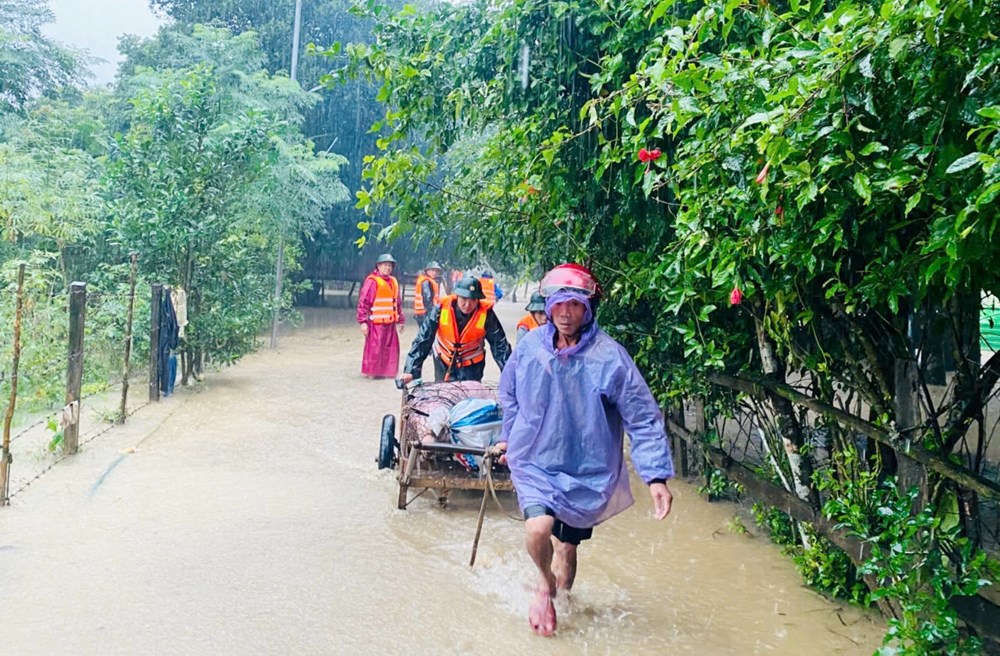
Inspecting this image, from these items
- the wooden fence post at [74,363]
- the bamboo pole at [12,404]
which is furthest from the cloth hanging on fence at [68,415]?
the bamboo pole at [12,404]

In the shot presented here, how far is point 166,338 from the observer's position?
1012 cm

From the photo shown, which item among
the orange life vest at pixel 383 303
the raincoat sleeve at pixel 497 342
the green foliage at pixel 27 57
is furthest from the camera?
the green foliage at pixel 27 57

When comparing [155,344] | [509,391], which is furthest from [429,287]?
[509,391]

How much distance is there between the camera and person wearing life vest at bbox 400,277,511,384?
6852 millimetres

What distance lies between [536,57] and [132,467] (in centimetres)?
461

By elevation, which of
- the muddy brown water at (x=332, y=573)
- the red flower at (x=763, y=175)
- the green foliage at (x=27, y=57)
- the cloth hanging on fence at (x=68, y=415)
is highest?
the green foliage at (x=27, y=57)

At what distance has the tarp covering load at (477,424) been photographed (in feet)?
18.8

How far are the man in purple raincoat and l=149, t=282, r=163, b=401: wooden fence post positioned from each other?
22.6 feet

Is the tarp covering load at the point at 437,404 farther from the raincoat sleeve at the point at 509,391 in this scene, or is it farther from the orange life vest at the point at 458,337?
the raincoat sleeve at the point at 509,391

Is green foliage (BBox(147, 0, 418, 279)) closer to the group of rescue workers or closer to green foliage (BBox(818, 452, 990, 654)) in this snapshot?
the group of rescue workers

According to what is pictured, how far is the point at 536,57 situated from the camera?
5590 millimetres

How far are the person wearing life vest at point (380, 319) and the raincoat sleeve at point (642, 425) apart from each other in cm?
850

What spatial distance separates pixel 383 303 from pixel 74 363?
18.8 feet

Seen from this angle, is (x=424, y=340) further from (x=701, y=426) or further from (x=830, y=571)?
(x=830, y=571)
